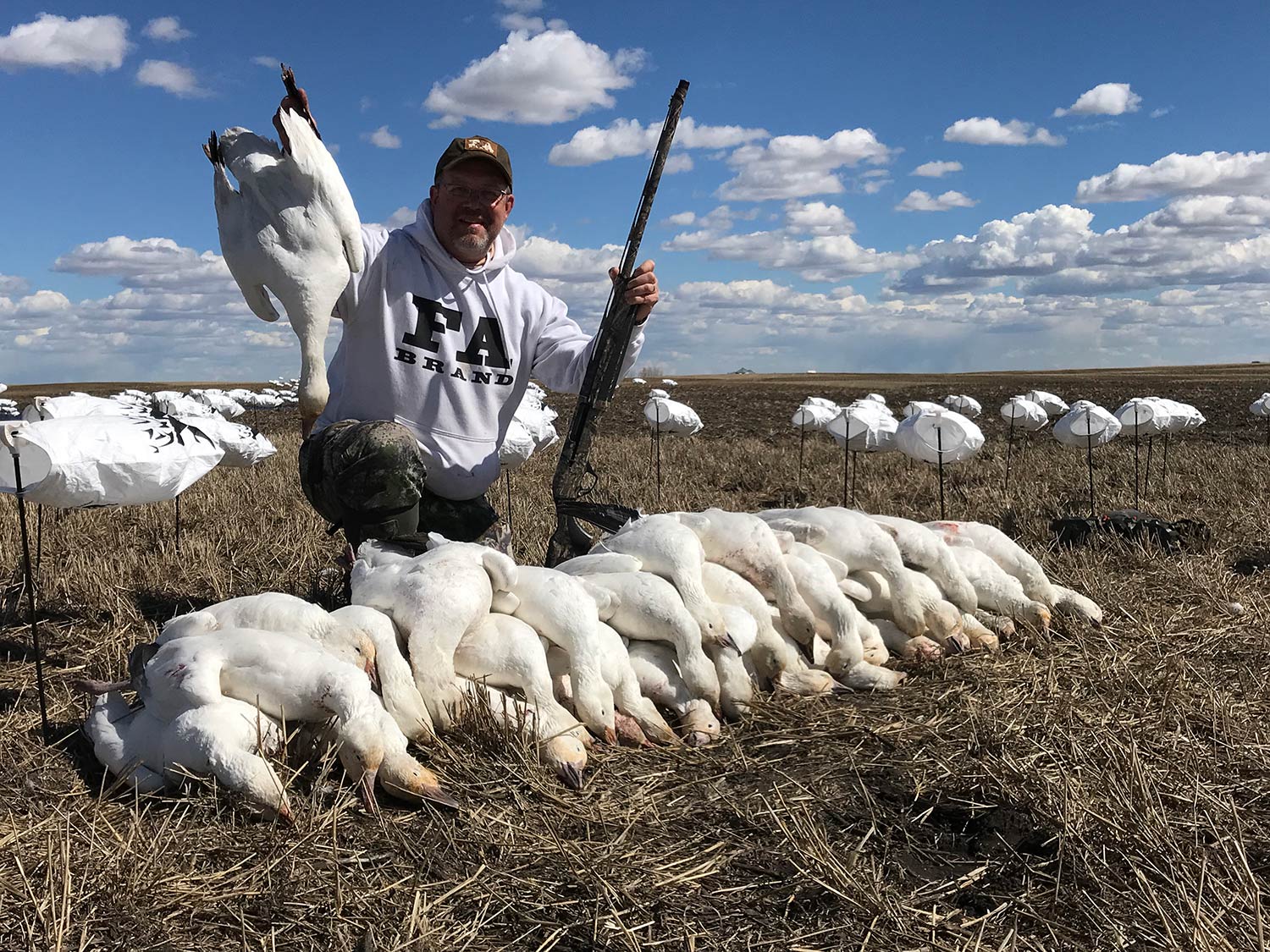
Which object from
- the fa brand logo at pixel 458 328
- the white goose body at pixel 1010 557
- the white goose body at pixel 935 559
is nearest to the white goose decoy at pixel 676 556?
the white goose body at pixel 935 559

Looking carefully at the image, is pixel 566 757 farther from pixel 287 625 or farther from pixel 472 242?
pixel 472 242

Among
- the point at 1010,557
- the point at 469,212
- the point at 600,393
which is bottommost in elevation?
the point at 1010,557

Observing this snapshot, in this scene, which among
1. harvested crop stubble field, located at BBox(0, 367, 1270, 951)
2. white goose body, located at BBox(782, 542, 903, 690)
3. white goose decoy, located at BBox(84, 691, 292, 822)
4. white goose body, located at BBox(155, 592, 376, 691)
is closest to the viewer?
harvested crop stubble field, located at BBox(0, 367, 1270, 951)

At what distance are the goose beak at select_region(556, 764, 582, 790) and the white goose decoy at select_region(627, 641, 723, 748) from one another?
53 centimetres

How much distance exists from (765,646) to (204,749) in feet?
6.65

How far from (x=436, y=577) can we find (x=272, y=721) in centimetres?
64

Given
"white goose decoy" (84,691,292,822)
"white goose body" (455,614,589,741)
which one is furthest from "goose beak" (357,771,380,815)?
"white goose body" (455,614,589,741)

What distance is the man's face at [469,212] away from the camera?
4848mm

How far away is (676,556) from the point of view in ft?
12.0

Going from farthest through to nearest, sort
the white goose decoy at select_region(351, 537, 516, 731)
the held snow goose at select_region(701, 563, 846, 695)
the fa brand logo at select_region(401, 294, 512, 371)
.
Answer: the fa brand logo at select_region(401, 294, 512, 371)
the held snow goose at select_region(701, 563, 846, 695)
the white goose decoy at select_region(351, 537, 516, 731)

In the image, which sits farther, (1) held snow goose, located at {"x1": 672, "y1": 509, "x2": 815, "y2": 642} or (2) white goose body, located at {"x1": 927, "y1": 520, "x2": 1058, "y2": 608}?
(2) white goose body, located at {"x1": 927, "y1": 520, "x2": 1058, "y2": 608}

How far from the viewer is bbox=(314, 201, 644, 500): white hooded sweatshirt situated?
4.89 m

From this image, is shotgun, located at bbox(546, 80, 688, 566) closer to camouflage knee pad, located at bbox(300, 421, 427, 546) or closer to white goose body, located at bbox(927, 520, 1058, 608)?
camouflage knee pad, located at bbox(300, 421, 427, 546)

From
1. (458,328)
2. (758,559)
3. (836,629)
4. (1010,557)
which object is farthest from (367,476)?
(1010,557)
